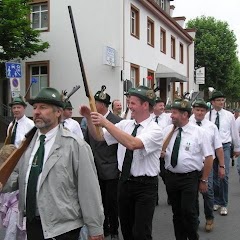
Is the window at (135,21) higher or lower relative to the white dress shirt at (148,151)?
higher

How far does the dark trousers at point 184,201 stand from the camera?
529 cm

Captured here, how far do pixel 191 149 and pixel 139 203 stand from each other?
4.04ft

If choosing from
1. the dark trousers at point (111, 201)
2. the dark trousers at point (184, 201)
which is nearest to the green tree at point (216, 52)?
the dark trousers at point (111, 201)

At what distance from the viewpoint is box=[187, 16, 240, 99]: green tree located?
4297 cm

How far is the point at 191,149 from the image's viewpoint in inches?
215

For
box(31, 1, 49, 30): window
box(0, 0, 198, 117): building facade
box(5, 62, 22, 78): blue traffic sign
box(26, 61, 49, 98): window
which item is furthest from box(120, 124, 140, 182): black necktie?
box(31, 1, 49, 30): window

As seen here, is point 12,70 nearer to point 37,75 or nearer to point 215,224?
point 215,224

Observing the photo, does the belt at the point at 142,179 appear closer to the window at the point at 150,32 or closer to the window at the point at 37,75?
the window at the point at 37,75

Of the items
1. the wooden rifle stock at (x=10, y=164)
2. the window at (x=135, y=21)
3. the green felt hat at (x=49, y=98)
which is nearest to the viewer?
the wooden rifle stock at (x=10, y=164)

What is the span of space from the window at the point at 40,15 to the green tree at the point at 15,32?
280 cm

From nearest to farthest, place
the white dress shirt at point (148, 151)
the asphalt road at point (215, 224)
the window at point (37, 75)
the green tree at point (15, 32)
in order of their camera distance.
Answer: the white dress shirt at point (148, 151) < the asphalt road at point (215, 224) < the green tree at point (15, 32) < the window at point (37, 75)

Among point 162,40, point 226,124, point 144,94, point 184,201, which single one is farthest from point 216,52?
point 144,94

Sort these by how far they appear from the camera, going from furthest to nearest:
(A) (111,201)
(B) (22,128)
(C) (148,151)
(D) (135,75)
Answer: (D) (135,75) → (B) (22,128) → (A) (111,201) → (C) (148,151)

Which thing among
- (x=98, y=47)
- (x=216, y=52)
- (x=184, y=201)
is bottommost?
(x=184, y=201)
